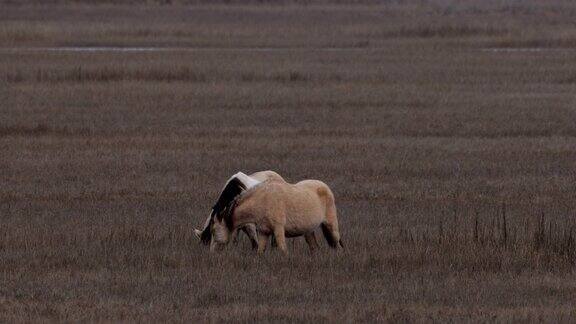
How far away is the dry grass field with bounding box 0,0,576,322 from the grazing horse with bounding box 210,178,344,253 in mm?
221

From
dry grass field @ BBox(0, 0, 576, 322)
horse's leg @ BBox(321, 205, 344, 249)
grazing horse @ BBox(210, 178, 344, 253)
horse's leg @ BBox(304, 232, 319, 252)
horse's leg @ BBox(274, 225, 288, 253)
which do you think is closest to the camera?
dry grass field @ BBox(0, 0, 576, 322)

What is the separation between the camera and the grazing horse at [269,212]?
33.8ft

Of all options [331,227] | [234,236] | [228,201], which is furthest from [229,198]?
[331,227]

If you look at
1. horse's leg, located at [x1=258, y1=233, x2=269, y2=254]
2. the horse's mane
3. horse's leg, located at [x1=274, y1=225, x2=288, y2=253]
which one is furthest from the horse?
horse's leg, located at [x1=274, y1=225, x2=288, y2=253]

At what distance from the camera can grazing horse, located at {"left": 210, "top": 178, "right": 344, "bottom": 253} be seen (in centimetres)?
1031

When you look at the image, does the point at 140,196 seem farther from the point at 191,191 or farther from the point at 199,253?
the point at 199,253

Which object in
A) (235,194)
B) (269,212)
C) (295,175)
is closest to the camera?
(269,212)

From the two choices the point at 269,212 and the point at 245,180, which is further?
the point at 245,180

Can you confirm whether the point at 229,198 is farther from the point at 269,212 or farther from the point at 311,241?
the point at 311,241

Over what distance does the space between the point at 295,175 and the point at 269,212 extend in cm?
708

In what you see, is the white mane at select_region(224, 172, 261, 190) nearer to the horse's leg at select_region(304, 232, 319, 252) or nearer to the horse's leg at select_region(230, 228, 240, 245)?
the horse's leg at select_region(230, 228, 240, 245)

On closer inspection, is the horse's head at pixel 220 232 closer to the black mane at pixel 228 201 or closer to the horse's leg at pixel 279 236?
the black mane at pixel 228 201

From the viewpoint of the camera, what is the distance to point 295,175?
1736 cm

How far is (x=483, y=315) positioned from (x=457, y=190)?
7.49 metres
